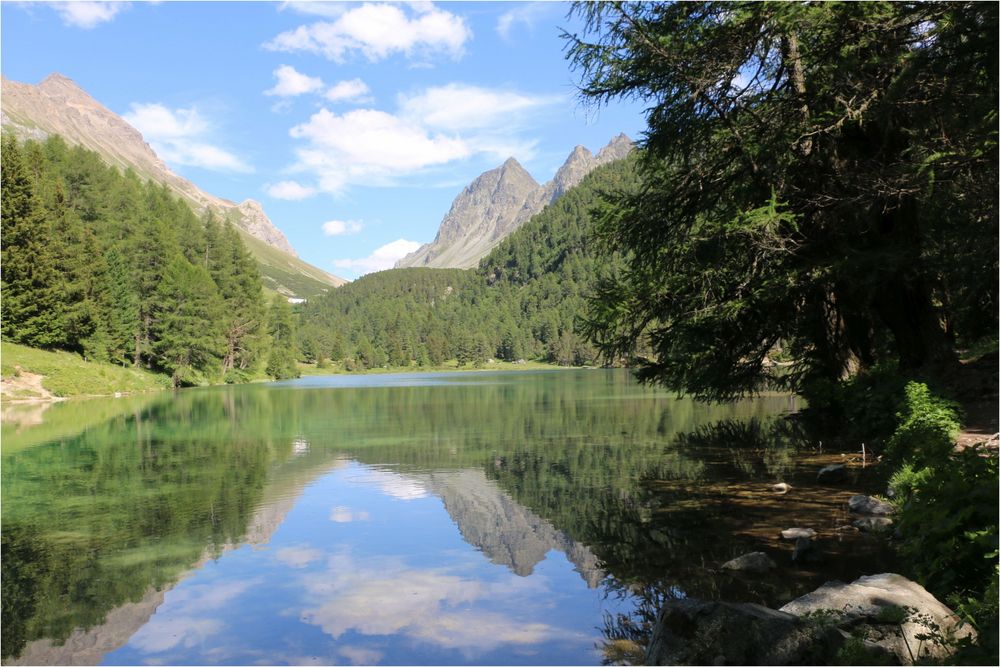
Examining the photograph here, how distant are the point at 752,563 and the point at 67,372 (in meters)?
56.9

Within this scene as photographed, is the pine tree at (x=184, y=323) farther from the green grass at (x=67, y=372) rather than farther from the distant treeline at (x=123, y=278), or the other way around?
the green grass at (x=67, y=372)

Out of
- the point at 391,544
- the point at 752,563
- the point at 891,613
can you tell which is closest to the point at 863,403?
the point at 752,563

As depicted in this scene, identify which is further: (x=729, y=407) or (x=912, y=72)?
(x=729, y=407)

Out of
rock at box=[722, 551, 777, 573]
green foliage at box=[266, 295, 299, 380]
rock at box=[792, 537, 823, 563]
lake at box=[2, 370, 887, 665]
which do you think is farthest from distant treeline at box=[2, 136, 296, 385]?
rock at box=[792, 537, 823, 563]

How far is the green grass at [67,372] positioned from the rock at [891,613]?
2049 inches

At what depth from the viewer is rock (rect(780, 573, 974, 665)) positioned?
6.23 meters

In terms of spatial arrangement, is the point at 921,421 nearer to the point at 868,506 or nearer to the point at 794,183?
the point at 868,506

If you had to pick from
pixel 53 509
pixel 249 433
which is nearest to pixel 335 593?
pixel 53 509

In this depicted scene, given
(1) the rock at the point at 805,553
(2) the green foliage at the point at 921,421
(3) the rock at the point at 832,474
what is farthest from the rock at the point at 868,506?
(1) the rock at the point at 805,553

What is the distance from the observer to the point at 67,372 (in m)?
53.7

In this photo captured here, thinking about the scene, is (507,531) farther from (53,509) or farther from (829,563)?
(53,509)

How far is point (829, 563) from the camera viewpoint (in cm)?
969

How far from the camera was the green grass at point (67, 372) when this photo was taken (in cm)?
4955

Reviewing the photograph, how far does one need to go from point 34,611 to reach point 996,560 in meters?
11.1
